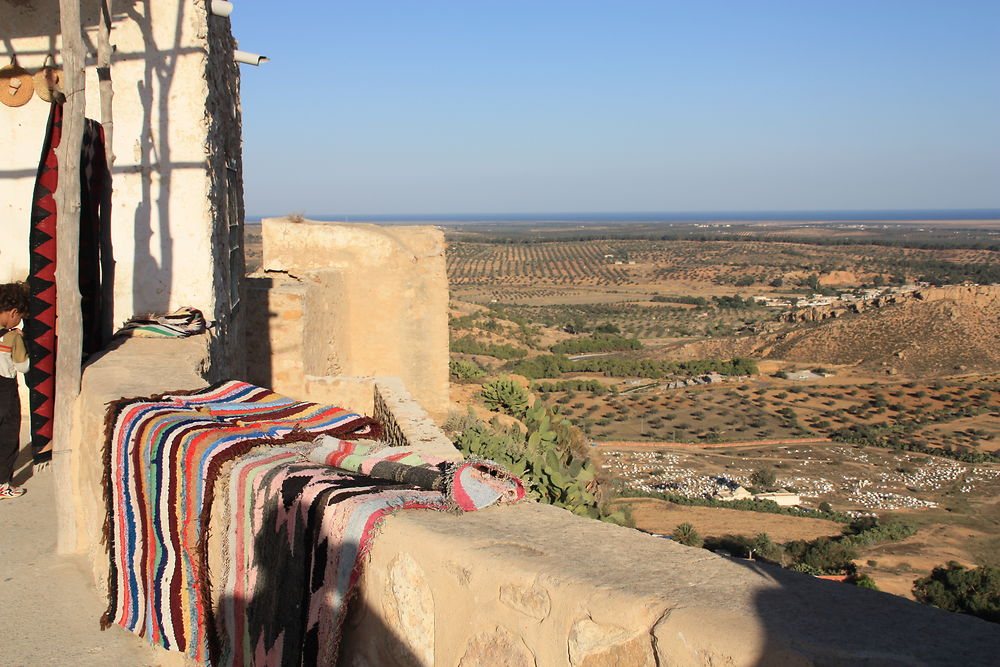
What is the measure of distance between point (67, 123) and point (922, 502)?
16520 millimetres

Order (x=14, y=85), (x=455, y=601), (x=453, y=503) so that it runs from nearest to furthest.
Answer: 1. (x=455, y=601)
2. (x=453, y=503)
3. (x=14, y=85)

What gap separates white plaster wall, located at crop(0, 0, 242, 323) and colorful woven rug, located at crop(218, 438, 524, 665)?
10.5 ft

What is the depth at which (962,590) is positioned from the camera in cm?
1044

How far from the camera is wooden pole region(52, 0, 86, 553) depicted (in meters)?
3.97

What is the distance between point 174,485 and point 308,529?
3.18 feet

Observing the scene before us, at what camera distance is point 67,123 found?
4039 mm

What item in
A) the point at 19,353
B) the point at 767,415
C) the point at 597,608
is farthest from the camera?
the point at 767,415

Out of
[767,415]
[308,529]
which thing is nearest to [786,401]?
[767,415]

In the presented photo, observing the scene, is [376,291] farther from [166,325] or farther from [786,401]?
[786,401]

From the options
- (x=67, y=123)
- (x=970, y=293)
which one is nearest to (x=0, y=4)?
(x=67, y=123)

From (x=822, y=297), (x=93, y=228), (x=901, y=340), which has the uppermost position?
(x=93, y=228)

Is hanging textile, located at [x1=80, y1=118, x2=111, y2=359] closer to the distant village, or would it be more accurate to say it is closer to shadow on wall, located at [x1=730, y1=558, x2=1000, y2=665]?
shadow on wall, located at [x1=730, y1=558, x2=1000, y2=665]

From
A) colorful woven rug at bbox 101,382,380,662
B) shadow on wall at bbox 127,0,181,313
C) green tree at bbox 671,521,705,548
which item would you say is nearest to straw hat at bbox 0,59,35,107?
shadow on wall at bbox 127,0,181,313

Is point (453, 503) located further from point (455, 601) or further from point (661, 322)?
point (661, 322)
